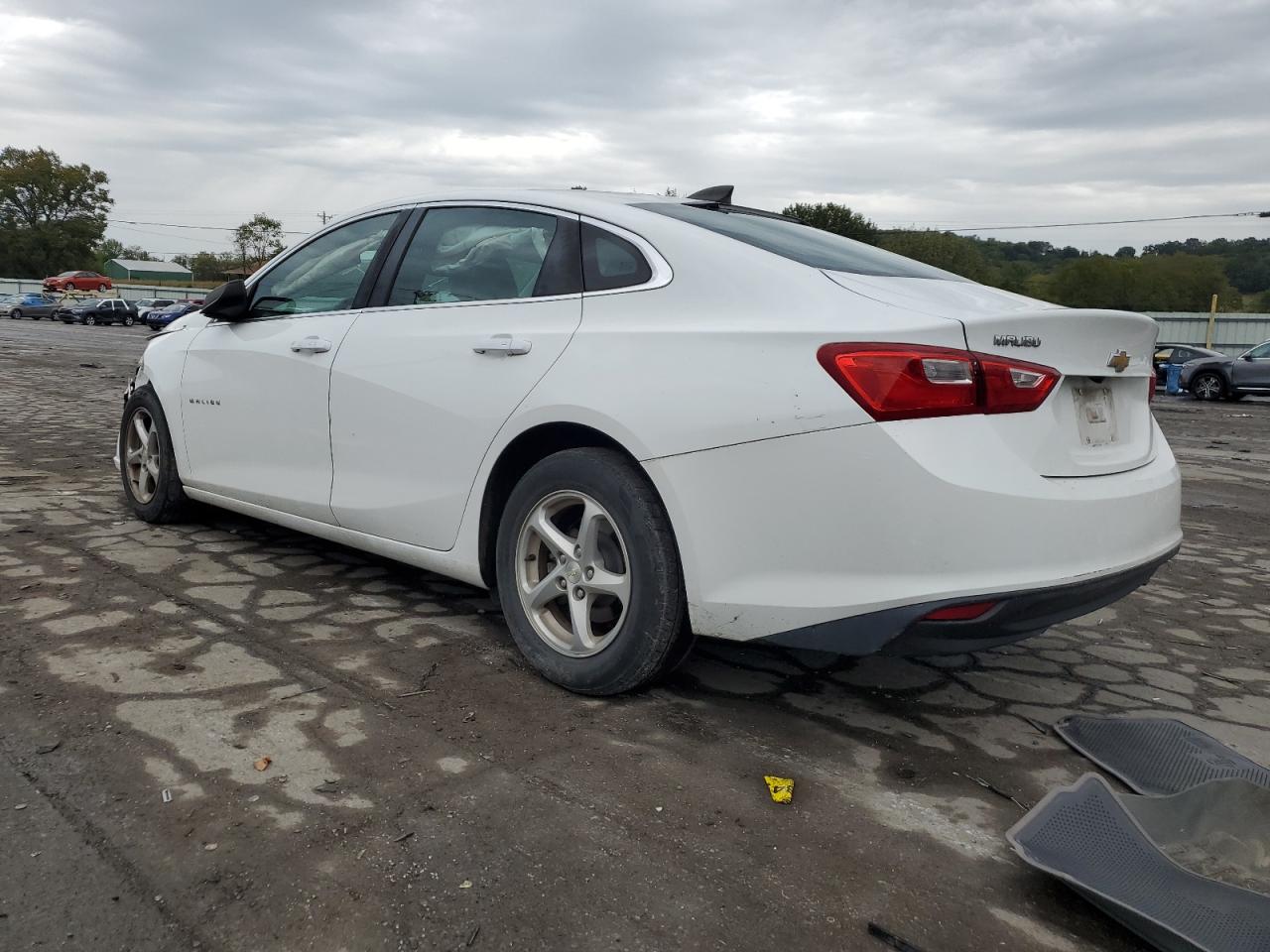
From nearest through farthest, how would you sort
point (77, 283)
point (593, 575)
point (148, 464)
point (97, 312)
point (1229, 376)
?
point (593, 575)
point (148, 464)
point (1229, 376)
point (97, 312)
point (77, 283)

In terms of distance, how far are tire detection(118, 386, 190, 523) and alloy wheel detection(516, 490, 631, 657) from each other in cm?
249

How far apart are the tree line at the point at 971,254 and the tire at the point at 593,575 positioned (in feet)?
169

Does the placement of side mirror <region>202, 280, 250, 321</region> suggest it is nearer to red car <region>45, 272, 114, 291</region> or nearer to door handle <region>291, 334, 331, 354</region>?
door handle <region>291, 334, 331, 354</region>

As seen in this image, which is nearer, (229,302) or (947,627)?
(947,627)

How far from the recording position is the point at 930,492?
8.27 ft

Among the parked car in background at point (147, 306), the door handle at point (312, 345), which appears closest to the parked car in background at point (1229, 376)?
the door handle at point (312, 345)

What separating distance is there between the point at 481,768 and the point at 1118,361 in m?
2.07

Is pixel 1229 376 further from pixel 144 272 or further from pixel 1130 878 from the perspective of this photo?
pixel 144 272

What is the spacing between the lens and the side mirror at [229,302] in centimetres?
448

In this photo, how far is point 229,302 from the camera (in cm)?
450

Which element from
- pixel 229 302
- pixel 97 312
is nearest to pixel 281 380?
pixel 229 302

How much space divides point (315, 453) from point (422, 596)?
0.69 metres

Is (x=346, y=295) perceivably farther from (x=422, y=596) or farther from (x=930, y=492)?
(x=930, y=492)

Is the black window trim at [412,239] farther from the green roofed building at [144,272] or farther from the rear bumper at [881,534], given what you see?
the green roofed building at [144,272]
